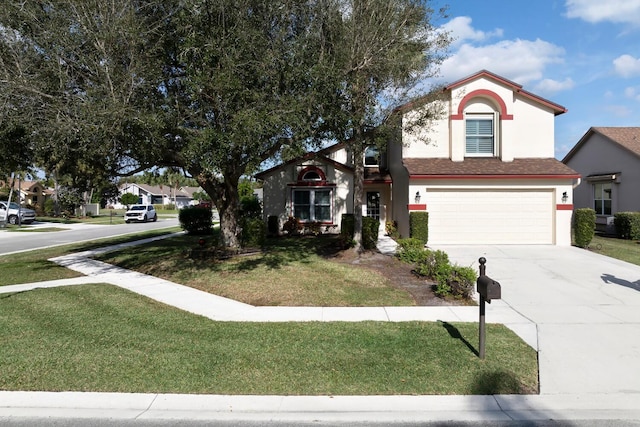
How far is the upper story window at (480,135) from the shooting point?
16.1m

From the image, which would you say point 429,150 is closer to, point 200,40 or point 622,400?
point 200,40

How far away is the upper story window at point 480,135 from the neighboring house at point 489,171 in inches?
1.6

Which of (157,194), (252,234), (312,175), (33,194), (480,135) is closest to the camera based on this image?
(252,234)

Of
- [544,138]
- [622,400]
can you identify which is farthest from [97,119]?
[544,138]

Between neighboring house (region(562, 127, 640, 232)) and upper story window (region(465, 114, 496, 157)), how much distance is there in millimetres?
8250

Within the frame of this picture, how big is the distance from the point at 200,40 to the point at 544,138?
568 inches

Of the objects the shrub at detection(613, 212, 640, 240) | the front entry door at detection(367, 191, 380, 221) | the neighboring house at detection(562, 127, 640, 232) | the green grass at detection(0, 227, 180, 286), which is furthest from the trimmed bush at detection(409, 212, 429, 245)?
the neighboring house at detection(562, 127, 640, 232)

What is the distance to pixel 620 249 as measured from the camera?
47.5 ft

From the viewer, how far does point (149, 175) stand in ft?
41.4

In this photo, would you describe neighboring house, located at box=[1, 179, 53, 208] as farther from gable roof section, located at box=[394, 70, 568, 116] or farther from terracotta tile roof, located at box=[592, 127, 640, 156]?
terracotta tile roof, located at box=[592, 127, 640, 156]

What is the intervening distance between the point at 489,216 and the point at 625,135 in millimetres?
12155

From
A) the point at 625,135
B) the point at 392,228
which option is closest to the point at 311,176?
the point at 392,228

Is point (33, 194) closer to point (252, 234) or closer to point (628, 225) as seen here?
point (252, 234)

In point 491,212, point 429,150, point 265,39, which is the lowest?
point 491,212
